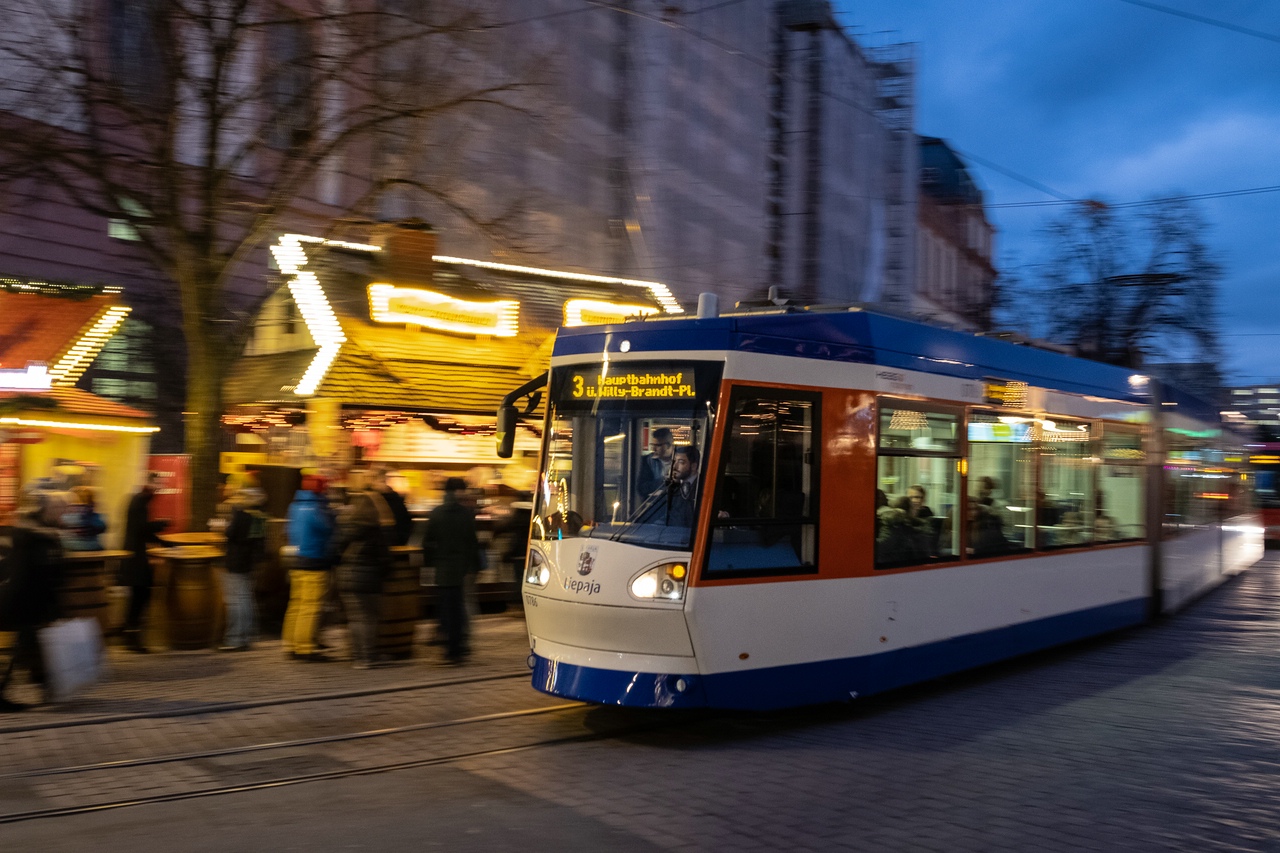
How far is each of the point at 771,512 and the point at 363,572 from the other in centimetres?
427

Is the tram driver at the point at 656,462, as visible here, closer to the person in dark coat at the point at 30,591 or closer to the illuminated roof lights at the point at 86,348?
the person in dark coat at the point at 30,591

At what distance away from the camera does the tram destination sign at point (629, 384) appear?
26.2 feet

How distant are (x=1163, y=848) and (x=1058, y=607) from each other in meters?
5.94

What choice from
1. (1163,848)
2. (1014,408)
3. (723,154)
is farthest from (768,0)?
(1163,848)

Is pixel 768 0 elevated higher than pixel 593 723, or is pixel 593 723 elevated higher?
pixel 768 0

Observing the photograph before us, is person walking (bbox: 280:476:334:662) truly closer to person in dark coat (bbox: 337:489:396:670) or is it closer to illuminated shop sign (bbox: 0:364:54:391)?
person in dark coat (bbox: 337:489:396:670)

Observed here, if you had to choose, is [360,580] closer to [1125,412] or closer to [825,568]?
[825,568]

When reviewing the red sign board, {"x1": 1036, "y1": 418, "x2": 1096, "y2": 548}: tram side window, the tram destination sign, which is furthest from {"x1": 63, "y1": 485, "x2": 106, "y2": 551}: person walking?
{"x1": 1036, "y1": 418, "x2": 1096, "y2": 548}: tram side window

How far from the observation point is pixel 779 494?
320 inches

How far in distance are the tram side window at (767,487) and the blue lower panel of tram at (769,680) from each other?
2.39 feet

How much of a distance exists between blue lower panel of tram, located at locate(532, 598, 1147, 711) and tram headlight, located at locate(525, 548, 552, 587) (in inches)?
Answer: 21.0

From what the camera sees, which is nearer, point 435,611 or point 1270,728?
point 1270,728

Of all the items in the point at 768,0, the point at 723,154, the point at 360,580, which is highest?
the point at 768,0

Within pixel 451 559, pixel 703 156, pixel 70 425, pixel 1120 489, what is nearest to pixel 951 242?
pixel 703 156
